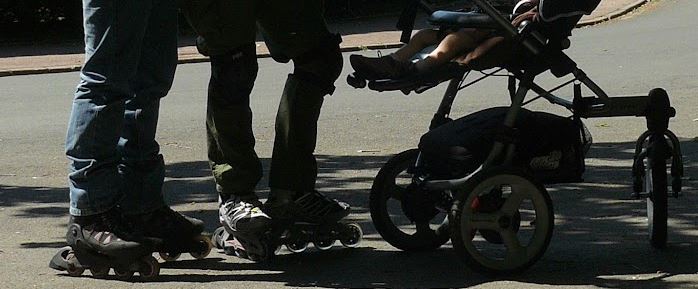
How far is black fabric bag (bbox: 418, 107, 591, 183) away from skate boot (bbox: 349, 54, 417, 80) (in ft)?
0.97

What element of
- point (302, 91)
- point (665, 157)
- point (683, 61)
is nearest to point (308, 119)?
point (302, 91)

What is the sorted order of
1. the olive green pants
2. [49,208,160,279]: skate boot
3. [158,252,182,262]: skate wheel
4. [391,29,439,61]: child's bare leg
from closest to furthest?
1. [49,208,160,279]: skate boot
2. the olive green pants
3. [391,29,439,61]: child's bare leg
4. [158,252,182,262]: skate wheel

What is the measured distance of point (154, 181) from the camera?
573 centimetres

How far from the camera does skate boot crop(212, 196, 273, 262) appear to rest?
18.3 feet

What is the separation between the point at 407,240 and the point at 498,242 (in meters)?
0.54

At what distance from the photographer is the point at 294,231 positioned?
570cm

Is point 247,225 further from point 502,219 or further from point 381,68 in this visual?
point 502,219

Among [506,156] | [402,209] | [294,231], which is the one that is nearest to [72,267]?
[294,231]

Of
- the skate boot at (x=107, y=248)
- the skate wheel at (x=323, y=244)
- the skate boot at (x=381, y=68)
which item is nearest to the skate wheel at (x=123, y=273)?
the skate boot at (x=107, y=248)

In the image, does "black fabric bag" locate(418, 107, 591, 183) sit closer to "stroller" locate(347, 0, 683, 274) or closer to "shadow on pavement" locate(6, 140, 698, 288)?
"stroller" locate(347, 0, 683, 274)

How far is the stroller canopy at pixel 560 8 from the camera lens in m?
5.32

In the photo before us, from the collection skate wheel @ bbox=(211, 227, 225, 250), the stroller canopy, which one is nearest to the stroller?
the stroller canopy

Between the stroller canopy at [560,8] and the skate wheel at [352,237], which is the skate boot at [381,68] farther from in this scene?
the skate wheel at [352,237]

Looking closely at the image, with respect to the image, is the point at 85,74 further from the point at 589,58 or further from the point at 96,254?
the point at 589,58
